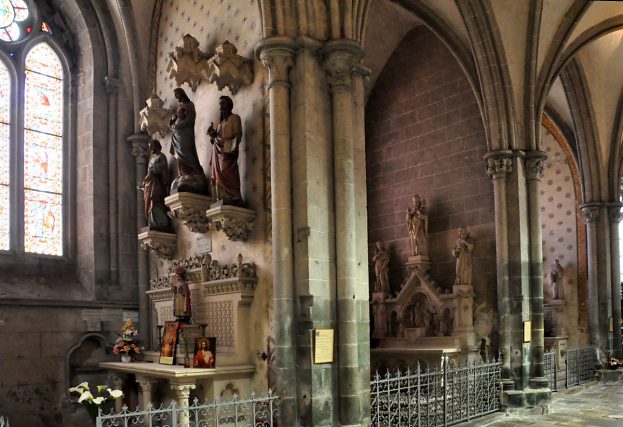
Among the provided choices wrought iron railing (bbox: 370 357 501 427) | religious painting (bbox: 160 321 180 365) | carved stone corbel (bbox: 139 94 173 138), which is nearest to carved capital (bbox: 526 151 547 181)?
wrought iron railing (bbox: 370 357 501 427)

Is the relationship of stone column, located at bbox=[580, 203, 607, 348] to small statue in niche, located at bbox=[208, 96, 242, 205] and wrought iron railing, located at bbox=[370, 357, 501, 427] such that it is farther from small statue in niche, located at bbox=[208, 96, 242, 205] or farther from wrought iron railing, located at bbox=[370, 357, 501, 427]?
small statue in niche, located at bbox=[208, 96, 242, 205]

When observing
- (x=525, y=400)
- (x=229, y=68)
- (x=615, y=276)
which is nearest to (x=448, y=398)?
(x=525, y=400)

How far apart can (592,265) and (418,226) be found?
22.4ft

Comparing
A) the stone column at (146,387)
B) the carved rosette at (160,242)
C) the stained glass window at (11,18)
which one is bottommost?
the stone column at (146,387)

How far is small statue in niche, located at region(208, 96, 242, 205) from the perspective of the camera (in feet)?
28.8

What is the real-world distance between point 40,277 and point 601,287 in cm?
1434

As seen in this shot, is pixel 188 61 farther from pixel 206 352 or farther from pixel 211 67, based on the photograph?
pixel 206 352

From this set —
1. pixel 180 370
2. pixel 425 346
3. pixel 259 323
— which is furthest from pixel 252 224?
pixel 425 346

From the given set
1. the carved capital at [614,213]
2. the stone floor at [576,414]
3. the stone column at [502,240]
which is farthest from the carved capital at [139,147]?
the carved capital at [614,213]

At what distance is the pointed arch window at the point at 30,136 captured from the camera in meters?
11.8

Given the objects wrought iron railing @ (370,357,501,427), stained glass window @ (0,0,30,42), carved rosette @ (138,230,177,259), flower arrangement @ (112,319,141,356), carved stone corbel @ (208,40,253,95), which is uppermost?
stained glass window @ (0,0,30,42)

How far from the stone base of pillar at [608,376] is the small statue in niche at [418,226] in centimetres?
624

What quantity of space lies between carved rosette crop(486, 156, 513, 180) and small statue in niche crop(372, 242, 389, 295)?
330cm

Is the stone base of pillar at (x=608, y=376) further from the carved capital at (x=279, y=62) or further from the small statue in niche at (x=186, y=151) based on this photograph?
the carved capital at (x=279, y=62)
